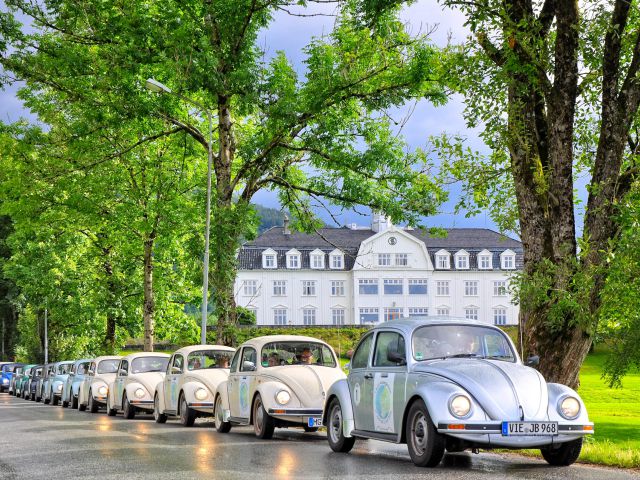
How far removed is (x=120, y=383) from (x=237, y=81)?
8.65 meters

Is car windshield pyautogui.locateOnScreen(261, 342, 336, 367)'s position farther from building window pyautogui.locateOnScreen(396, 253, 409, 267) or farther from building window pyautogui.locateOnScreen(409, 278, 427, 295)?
building window pyautogui.locateOnScreen(409, 278, 427, 295)

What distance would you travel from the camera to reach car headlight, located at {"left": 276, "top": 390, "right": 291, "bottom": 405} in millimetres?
17641

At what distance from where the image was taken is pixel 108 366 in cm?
3175

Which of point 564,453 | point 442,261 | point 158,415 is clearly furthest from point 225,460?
point 442,261

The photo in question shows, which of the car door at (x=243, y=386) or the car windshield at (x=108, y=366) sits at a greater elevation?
the car windshield at (x=108, y=366)

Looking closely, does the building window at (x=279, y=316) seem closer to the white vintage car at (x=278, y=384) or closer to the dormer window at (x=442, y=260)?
the dormer window at (x=442, y=260)

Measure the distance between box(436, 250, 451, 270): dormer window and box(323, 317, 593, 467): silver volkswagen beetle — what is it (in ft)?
328

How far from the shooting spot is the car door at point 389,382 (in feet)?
42.7

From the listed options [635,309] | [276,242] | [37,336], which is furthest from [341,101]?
[276,242]

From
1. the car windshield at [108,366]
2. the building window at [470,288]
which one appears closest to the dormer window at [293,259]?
the building window at [470,288]

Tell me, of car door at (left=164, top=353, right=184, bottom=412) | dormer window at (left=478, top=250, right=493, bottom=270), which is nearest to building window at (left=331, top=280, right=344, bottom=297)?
dormer window at (left=478, top=250, right=493, bottom=270)

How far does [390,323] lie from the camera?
1415 centimetres

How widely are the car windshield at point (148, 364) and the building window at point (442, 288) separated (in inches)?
3428

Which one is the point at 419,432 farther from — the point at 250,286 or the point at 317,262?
the point at 250,286
